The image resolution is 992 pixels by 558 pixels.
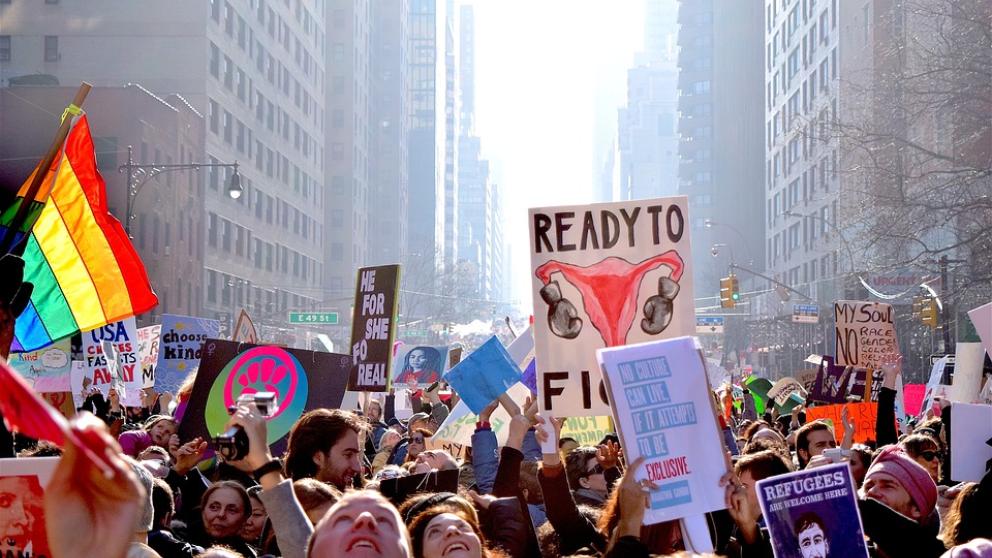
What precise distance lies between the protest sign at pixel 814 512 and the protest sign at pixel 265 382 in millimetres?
3850

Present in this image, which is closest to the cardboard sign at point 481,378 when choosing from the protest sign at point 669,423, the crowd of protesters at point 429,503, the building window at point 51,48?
the crowd of protesters at point 429,503

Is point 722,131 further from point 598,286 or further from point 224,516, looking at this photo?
point 224,516

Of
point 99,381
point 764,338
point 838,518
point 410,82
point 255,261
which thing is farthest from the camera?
point 410,82

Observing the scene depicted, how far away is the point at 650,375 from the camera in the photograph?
5.19m

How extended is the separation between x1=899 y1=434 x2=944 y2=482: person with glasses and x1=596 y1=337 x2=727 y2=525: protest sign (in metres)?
3.22

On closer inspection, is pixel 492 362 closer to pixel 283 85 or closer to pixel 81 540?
pixel 81 540

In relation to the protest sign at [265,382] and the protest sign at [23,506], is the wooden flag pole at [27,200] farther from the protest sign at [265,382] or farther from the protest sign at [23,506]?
the protest sign at [23,506]

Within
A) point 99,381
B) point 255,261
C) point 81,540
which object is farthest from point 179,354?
point 255,261

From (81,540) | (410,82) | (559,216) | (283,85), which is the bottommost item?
(81,540)

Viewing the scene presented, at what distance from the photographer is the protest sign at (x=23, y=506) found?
13.3ft

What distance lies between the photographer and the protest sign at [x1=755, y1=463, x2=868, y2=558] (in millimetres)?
4395

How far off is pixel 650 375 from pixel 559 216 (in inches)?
118

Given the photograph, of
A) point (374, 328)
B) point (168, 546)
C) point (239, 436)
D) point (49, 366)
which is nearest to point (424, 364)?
point (49, 366)

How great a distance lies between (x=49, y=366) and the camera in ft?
49.8
